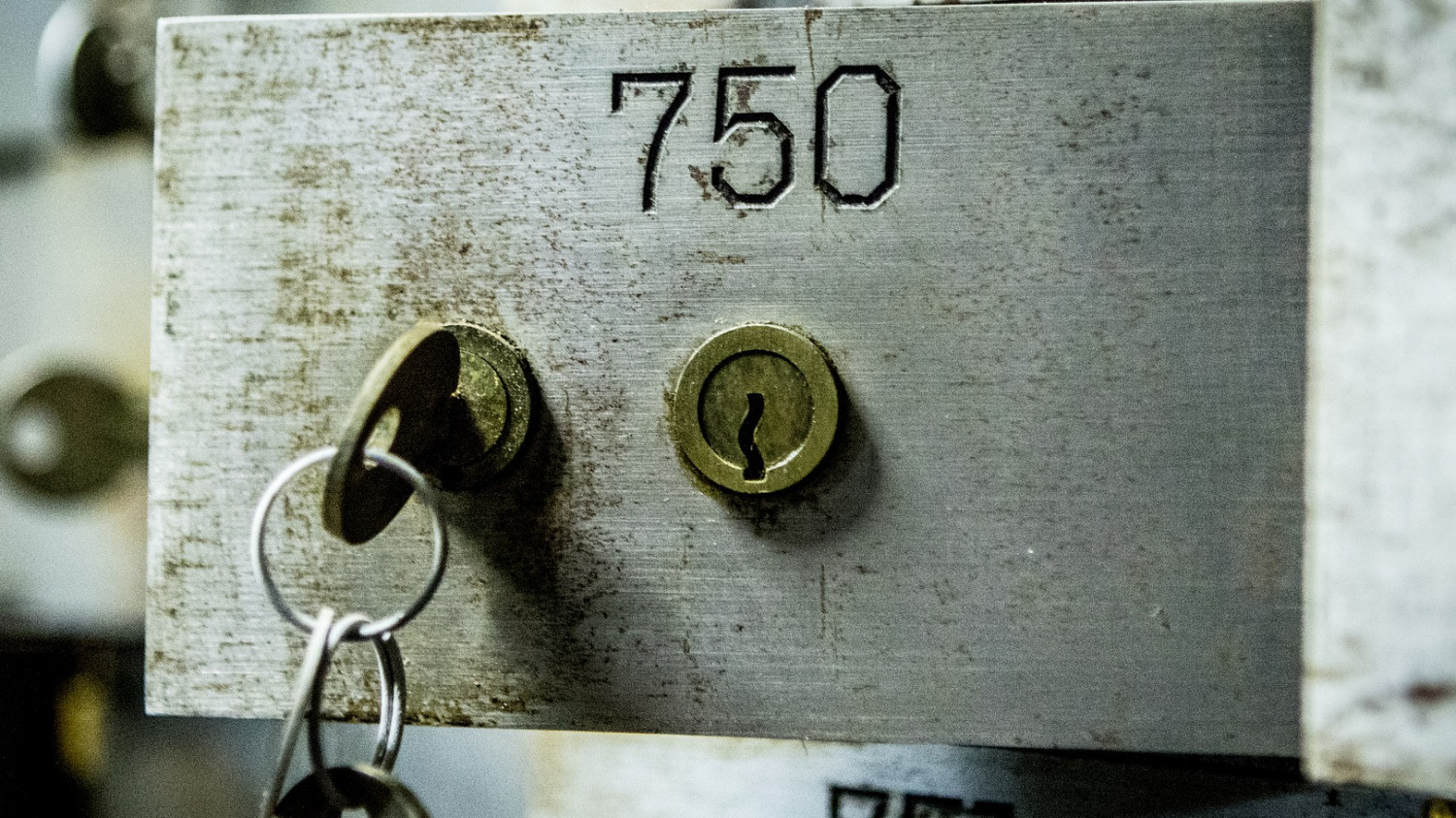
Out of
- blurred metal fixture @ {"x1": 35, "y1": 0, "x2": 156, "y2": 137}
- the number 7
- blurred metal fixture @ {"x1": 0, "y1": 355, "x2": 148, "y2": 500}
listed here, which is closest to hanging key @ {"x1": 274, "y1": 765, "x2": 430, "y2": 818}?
the number 7

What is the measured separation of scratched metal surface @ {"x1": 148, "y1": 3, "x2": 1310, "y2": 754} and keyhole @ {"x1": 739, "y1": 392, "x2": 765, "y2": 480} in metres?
0.02

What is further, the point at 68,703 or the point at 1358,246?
the point at 68,703

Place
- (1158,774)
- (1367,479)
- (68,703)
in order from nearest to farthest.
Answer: (1367,479) → (1158,774) → (68,703)

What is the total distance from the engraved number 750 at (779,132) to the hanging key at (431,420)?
11cm

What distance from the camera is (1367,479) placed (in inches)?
14.2

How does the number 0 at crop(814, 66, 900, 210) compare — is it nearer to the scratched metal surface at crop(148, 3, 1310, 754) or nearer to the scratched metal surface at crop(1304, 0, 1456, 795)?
the scratched metal surface at crop(148, 3, 1310, 754)

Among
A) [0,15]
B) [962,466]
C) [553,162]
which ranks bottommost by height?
[962,466]

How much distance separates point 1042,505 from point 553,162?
11.1 inches

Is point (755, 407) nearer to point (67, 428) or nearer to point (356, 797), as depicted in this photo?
point (356, 797)

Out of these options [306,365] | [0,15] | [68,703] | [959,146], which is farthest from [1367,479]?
[0,15]

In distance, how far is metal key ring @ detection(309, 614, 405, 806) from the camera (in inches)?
15.1

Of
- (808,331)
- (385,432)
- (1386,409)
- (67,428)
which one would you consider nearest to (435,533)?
(385,432)

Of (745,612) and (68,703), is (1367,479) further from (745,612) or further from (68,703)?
(68,703)

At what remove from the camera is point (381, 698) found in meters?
0.43
